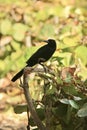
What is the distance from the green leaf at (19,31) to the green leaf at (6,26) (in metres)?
0.07

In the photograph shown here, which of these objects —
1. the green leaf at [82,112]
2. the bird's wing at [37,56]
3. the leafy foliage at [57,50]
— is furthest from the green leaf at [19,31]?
the green leaf at [82,112]

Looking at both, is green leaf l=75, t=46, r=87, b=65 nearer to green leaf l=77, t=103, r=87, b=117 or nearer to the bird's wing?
the bird's wing

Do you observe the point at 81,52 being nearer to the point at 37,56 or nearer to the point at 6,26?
the point at 37,56

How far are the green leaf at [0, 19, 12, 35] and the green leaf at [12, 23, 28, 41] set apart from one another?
0.22 ft

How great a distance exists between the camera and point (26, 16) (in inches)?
277

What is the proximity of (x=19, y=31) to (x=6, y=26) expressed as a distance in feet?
0.81

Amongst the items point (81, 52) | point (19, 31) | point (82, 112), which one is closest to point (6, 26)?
point (19, 31)

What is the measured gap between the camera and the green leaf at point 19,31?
656 centimetres

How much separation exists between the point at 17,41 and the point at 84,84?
3.81 metres

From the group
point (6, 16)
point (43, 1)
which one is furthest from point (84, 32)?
point (43, 1)

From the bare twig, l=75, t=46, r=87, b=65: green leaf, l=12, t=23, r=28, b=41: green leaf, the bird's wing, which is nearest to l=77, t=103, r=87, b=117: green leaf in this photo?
the bare twig

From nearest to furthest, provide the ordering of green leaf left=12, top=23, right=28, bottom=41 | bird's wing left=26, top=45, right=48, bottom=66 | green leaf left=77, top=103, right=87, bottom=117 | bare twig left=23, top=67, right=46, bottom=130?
green leaf left=77, top=103, right=87, bottom=117, bare twig left=23, top=67, right=46, bottom=130, bird's wing left=26, top=45, right=48, bottom=66, green leaf left=12, top=23, right=28, bottom=41

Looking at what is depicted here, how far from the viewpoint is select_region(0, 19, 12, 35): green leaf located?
21.8 ft

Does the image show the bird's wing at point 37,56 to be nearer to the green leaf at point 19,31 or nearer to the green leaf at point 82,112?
the green leaf at point 82,112
